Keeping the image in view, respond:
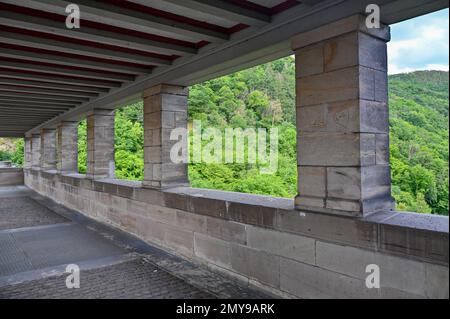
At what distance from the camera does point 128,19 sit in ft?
11.0

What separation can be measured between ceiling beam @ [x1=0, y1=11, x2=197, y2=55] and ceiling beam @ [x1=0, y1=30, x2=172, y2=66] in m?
0.30

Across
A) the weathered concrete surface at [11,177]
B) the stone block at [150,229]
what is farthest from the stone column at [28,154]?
the stone block at [150,229]

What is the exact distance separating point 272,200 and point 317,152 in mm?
1000

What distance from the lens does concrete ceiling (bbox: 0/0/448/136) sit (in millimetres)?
3078

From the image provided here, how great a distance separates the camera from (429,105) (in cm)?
1088

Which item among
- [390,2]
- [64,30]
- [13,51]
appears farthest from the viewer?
[13,51]

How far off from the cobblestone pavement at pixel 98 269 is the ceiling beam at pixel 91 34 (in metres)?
2.81

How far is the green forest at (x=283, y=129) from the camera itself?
37.1 feet

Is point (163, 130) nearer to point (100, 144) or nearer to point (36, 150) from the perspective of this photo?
point (100, 144)

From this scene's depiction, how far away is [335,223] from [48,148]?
41.8 ft

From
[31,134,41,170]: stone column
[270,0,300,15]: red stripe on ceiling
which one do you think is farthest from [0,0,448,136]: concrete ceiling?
[31,134,41,170]: stone column

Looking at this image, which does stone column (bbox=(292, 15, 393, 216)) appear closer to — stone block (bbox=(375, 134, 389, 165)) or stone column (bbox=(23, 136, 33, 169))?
stone block (bbox=(375, 134, 389, 165))
